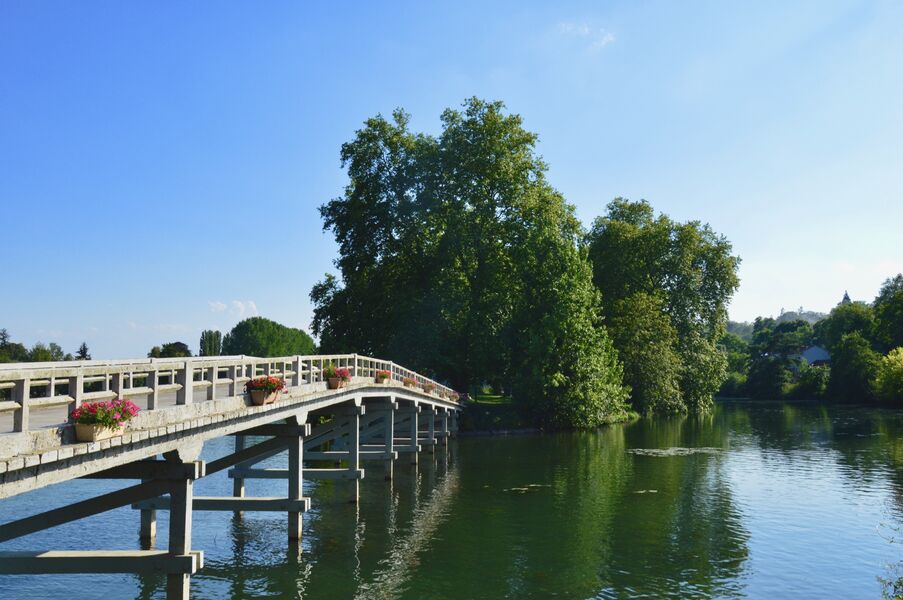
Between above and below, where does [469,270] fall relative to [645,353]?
above

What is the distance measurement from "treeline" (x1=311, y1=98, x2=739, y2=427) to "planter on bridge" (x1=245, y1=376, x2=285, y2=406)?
41220mm

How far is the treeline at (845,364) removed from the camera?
94.2 meters

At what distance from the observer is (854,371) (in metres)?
100

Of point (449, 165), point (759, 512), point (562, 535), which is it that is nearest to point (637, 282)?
point (449, 165)

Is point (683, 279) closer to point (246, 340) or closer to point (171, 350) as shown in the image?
point (171, 350)

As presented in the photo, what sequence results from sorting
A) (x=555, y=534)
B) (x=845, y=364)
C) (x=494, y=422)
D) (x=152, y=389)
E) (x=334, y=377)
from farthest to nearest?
(x=845, y=364) < (x=494, y=422) < (x=334, y=377) < (x=555, y=534) < (x=152, y=389)

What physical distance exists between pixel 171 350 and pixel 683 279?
68.3 metres

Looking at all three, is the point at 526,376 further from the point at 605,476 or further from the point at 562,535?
the point at 562,535

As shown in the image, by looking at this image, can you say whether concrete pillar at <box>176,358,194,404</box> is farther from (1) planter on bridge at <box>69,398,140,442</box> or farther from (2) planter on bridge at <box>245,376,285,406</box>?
(2) planter on bridge at <box>245,376,285,406</box>

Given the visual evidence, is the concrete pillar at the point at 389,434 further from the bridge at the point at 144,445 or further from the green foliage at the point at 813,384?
the green foliage at the point at 813,384

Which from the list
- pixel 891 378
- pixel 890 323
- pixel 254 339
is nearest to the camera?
pixel 891 378

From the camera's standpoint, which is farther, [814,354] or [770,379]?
[814,354]

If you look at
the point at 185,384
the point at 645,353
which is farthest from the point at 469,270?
the point at 185,384

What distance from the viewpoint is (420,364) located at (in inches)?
2392
